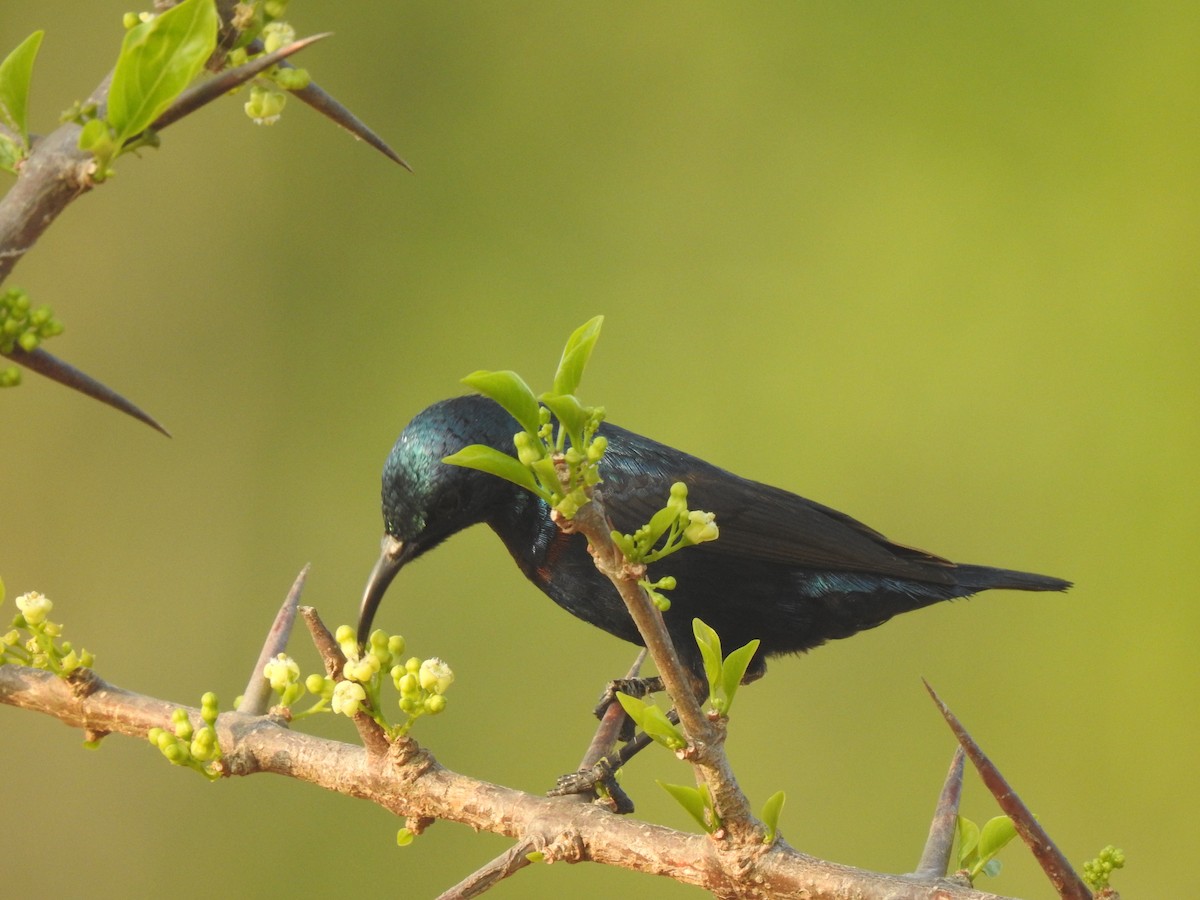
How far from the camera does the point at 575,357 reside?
888 mm

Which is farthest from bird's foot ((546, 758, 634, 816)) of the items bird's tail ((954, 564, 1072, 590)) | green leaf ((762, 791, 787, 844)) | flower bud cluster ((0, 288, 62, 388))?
flower bud cluster ((0, 288, 62, 388))

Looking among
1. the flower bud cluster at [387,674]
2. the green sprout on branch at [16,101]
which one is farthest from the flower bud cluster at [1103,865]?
the green sprout on branch at [16,101]

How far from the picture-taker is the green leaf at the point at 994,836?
4.33 feet

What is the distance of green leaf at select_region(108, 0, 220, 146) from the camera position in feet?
2.91

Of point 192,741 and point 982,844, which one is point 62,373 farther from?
point 982,844

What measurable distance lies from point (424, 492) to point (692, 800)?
95cm

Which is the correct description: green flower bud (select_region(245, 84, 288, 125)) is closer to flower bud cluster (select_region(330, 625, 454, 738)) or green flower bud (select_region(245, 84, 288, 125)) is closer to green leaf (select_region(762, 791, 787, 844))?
flower bud cluster (select_region(330, 625, 454, 738))

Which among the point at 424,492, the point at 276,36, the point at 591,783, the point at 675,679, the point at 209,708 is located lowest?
the point at 591,783

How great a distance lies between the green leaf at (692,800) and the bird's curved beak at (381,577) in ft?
2.68

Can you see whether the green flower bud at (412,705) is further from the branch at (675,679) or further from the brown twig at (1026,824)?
the brown twig at (1026,824)

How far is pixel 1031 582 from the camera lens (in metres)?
1.91

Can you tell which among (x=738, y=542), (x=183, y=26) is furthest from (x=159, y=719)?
(x=738, y=542)

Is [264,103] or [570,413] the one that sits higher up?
[264,103]

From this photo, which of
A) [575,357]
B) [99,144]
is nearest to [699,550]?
[575,357]
